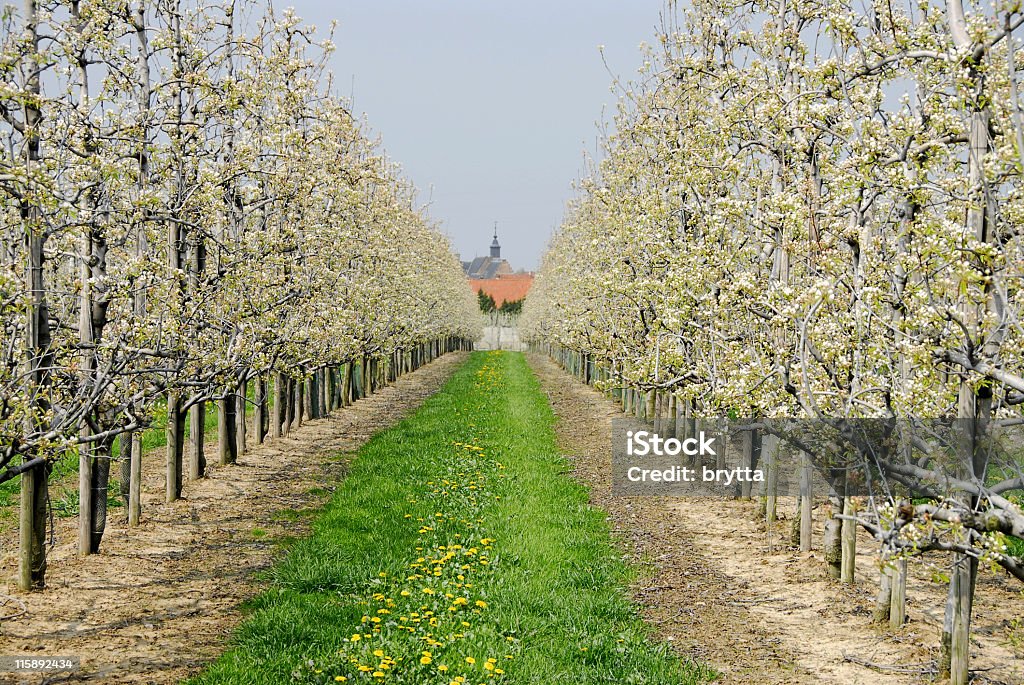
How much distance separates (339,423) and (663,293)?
559 inches

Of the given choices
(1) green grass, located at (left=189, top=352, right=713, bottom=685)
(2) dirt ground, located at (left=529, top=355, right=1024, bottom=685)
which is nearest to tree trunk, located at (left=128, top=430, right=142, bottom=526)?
(1) green grass, located at (left=189, top=352, right=713, bottom=685)

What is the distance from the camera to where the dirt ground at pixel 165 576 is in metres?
9.21

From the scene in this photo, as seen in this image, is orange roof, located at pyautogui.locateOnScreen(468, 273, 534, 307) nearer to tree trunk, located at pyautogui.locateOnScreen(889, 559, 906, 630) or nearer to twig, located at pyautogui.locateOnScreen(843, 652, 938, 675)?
tree trunk, located at pyautogui.locateOnScreen(889, 559, 906, 630)

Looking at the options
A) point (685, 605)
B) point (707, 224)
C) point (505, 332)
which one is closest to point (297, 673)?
point (685, 605)

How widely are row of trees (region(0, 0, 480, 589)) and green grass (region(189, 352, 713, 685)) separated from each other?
270 centimetres

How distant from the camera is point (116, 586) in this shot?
11258mm

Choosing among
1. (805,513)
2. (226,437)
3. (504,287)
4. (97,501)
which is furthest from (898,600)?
(504,287)

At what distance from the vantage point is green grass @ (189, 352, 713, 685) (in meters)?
8.86

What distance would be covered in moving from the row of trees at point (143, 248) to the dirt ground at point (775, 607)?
6.46m

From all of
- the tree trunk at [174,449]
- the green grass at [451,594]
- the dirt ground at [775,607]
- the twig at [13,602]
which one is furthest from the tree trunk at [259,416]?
the twig at [13,602]

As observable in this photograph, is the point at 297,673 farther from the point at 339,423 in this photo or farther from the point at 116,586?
the point at 339,423

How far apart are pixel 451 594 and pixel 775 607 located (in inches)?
149

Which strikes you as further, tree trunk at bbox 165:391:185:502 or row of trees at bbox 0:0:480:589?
tree trunk at bbox 165:391:185:502

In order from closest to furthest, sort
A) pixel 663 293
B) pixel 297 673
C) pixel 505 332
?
1. pixel 297 673
2. pixel 663 293
3. pixel 505 332
